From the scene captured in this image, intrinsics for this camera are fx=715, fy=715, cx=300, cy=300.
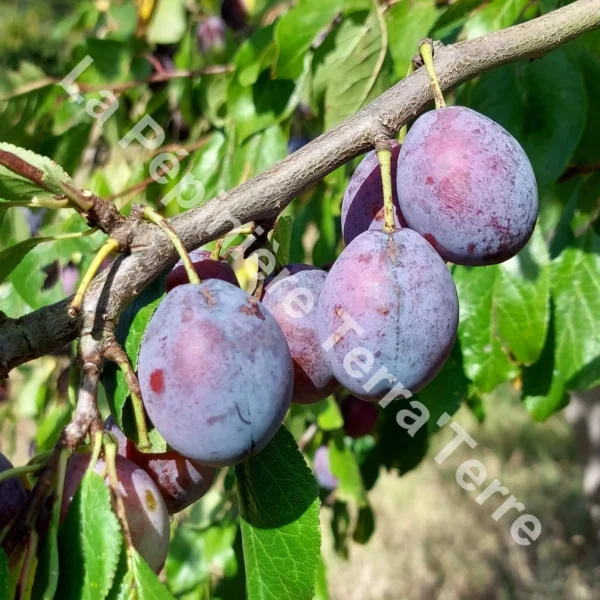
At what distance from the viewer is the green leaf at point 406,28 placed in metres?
1.27

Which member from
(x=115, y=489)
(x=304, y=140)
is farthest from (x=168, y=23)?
(x=115, y=489)

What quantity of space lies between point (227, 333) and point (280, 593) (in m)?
0.33

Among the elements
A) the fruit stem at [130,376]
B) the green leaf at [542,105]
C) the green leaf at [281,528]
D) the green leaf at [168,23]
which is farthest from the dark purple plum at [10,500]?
the green leaf at [168,23]

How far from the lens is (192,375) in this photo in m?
0.62

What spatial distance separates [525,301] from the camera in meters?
1.20

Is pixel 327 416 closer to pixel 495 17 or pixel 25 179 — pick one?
pixel 495 17

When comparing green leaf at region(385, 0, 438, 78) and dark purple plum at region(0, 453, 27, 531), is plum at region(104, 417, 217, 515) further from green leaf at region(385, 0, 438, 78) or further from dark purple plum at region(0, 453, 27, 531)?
green leaf at region(385, 0, 438, 78)

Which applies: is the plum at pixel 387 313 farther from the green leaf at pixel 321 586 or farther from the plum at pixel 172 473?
the green leaf at pixel 321 586

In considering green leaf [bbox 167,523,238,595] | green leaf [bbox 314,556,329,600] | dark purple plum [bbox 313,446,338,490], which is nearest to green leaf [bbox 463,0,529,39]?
green leaf [bbox 314,556,329,600]

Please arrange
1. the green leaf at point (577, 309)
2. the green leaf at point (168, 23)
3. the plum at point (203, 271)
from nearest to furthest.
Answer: the plum at point (203, 271)
the green leaf at point (577, 309)
the green leaf at point (168, 23)

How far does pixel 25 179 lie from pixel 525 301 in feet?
2.69

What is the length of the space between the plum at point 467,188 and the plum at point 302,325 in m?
0.14

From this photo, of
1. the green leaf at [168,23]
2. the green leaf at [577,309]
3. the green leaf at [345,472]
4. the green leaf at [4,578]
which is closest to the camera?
the green leaf at [4,578]

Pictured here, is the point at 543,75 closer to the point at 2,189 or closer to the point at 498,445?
the point at 2,189
